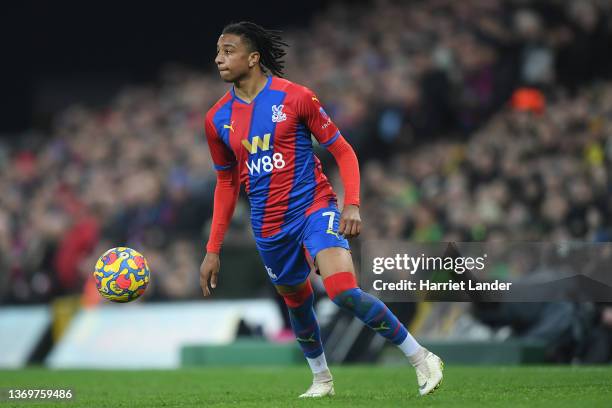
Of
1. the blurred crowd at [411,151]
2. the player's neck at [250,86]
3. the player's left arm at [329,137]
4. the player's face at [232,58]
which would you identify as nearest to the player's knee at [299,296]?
the player's left arm at [329,137]

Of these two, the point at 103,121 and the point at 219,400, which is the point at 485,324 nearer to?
the point at 219,400

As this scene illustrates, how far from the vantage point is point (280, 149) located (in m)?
7.38

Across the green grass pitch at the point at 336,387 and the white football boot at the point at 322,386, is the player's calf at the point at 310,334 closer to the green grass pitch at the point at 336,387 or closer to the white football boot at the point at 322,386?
the white football boot at the point at 322,386

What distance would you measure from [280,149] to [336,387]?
2141mm

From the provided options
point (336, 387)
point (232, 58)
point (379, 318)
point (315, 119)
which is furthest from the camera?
point (336, 387)

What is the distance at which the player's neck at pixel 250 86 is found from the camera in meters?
7.52

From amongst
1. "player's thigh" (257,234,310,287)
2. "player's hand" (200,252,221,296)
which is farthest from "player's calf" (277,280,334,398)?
"player's hand" (200,252,221,296)

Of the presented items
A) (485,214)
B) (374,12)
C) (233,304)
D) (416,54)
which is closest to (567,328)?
(485,214)

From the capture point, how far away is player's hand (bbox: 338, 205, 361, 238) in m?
6.87

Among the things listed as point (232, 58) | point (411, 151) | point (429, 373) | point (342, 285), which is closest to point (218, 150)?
point (232, 58)

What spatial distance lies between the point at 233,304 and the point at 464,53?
Answer: 486 centimetres

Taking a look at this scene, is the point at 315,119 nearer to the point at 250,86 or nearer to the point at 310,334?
the point at 250,86

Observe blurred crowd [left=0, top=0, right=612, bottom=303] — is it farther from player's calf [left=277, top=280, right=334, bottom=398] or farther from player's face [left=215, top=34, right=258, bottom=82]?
player's face [left=215, top=34, right=258, bottom=82]

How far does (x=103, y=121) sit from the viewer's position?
23.9 metres
